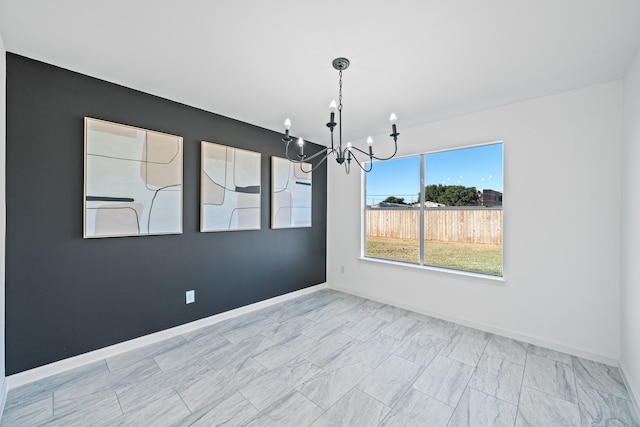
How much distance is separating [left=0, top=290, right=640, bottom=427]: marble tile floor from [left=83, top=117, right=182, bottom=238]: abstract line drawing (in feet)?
3.84

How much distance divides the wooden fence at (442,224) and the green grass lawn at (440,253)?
10 centimetres

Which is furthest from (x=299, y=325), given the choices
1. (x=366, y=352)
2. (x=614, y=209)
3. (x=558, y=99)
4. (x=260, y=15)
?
(x=558, y=99)

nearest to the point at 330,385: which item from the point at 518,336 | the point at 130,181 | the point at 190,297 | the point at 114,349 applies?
the point at 190,297

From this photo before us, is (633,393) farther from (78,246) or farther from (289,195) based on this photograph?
(78,246)

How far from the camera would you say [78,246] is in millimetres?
2213

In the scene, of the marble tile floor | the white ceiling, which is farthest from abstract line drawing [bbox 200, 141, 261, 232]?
the marble tile floor

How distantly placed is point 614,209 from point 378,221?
2.47m

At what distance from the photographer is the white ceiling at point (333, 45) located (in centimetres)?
151

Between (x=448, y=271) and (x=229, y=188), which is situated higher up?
(x=229, y=188)

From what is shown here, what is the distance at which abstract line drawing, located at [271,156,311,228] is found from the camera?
3635 millimetres

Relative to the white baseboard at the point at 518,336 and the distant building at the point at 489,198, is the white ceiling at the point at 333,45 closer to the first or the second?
the distant building at the point at 489,198

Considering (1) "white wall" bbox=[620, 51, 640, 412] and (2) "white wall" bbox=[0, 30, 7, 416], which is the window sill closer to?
(1) "white wall" bbox=[620, 51, 640, 412]

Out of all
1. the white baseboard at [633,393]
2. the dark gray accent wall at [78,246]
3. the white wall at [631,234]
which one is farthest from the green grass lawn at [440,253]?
the dark gray accent wall at [78,246]

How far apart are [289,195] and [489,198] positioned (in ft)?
8.41
